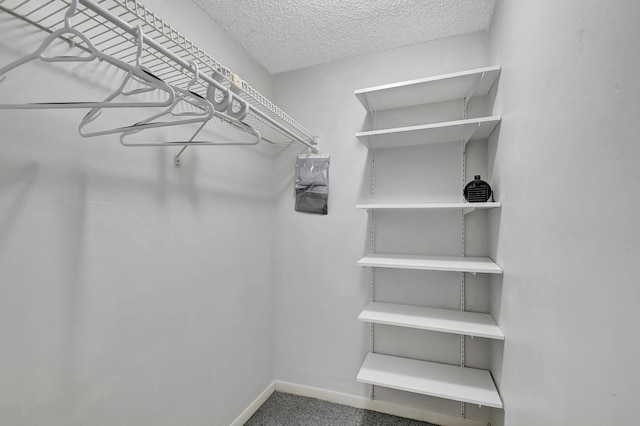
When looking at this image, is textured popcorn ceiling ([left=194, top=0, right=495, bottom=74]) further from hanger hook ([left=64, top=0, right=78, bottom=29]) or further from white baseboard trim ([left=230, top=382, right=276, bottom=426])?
white baseboard trim ([left=230, top=382, right=276, bottom=426])

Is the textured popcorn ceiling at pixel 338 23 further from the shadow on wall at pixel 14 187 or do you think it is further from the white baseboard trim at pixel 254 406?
the white baseboard trim at pixel 254 406

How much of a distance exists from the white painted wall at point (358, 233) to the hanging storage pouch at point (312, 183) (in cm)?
6

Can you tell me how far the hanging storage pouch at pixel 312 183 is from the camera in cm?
210

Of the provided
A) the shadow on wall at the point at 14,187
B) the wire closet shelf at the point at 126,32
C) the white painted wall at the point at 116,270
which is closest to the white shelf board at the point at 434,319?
the white painted wall at the point at 116,270

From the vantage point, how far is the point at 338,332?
207cm

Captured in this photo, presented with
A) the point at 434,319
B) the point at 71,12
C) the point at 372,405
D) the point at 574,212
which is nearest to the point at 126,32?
the point at 71,12

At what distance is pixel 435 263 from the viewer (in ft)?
5.18

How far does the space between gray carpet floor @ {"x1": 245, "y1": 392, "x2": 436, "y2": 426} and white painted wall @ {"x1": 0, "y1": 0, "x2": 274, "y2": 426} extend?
0.16m

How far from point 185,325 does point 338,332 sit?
108cm

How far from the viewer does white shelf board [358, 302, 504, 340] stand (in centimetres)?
146

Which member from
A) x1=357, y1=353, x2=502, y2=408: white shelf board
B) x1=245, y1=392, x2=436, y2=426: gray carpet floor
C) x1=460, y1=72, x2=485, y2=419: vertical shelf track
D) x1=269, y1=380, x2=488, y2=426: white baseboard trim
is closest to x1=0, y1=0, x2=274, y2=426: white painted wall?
x1=245, y1=392, x2=436, y2=426: gray carpet floor

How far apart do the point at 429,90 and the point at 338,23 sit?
681 mm

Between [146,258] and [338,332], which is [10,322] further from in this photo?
[338,332]

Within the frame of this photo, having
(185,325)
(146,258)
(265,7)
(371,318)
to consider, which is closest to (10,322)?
(146,258)
